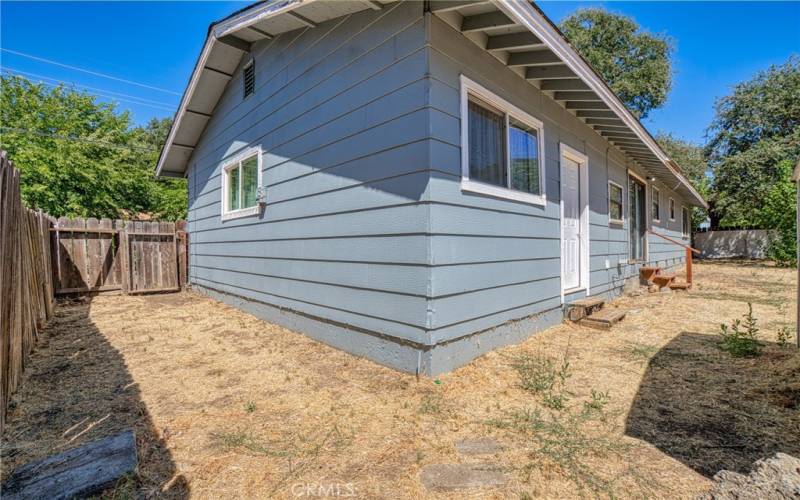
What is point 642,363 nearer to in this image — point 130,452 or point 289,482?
point 289,482

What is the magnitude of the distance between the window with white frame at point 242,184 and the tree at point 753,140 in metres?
21.0

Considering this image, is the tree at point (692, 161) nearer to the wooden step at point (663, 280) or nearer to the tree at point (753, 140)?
the tree at point (753, 140)

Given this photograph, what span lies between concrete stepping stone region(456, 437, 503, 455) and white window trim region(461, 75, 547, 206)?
6.97 ft

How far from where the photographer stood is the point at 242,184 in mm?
6355

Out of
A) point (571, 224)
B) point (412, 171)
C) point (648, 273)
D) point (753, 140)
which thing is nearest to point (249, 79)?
point (412, 171)

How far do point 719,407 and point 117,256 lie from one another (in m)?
10.3

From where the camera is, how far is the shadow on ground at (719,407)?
2.10 m

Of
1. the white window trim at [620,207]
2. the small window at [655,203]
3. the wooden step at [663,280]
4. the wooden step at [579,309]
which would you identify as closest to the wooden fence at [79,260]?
the wooden step at [579,309]

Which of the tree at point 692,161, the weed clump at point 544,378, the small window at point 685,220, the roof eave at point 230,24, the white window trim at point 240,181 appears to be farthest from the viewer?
the tree at point 692,161

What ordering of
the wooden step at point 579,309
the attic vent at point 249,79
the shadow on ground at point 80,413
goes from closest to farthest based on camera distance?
the shadow on ground at point 80,413, the wooden step at point 579,309, the attic vent at point 249,79

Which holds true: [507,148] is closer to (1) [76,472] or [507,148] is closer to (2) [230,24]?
(2) [230,24]

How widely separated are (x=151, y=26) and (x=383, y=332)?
45.0 ft

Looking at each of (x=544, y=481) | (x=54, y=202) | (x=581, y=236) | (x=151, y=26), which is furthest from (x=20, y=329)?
(x=151, y=26)

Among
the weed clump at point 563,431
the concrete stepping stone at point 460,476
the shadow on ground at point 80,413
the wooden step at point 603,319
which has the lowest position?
the concrete stepping stone at point 460,476
